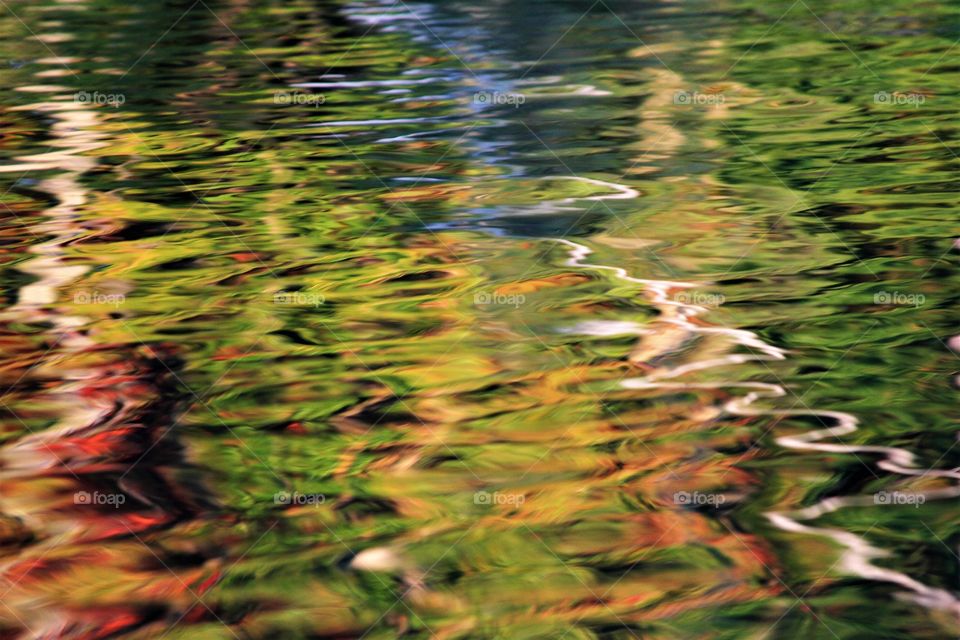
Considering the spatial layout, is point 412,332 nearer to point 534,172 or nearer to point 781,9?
point 534,172

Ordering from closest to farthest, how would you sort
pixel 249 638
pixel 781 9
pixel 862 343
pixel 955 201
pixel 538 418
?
pixel 249 638, pixel 538 418, pixel 862 343, pixel 955 201, pixel 781 9

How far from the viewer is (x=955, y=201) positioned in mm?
3326

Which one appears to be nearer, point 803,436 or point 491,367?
point 803,436

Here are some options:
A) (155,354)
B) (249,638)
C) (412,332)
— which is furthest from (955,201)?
(249,638)

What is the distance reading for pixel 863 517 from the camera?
6.23 ft

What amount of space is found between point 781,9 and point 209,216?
4679 mm

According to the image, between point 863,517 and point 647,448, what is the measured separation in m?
0.40

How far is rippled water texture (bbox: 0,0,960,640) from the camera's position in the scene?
5.86 feet

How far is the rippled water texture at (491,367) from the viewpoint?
5.86ft

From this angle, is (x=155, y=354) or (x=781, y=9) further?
(x=781, y=9)

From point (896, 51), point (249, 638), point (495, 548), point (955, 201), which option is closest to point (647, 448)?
point (495, 548)

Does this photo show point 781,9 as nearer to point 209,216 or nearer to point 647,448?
point 209,216

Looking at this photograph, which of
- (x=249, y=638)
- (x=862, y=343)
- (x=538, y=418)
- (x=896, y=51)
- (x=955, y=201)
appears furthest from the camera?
(x=896, y=51)

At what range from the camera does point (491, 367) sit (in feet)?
8.25
